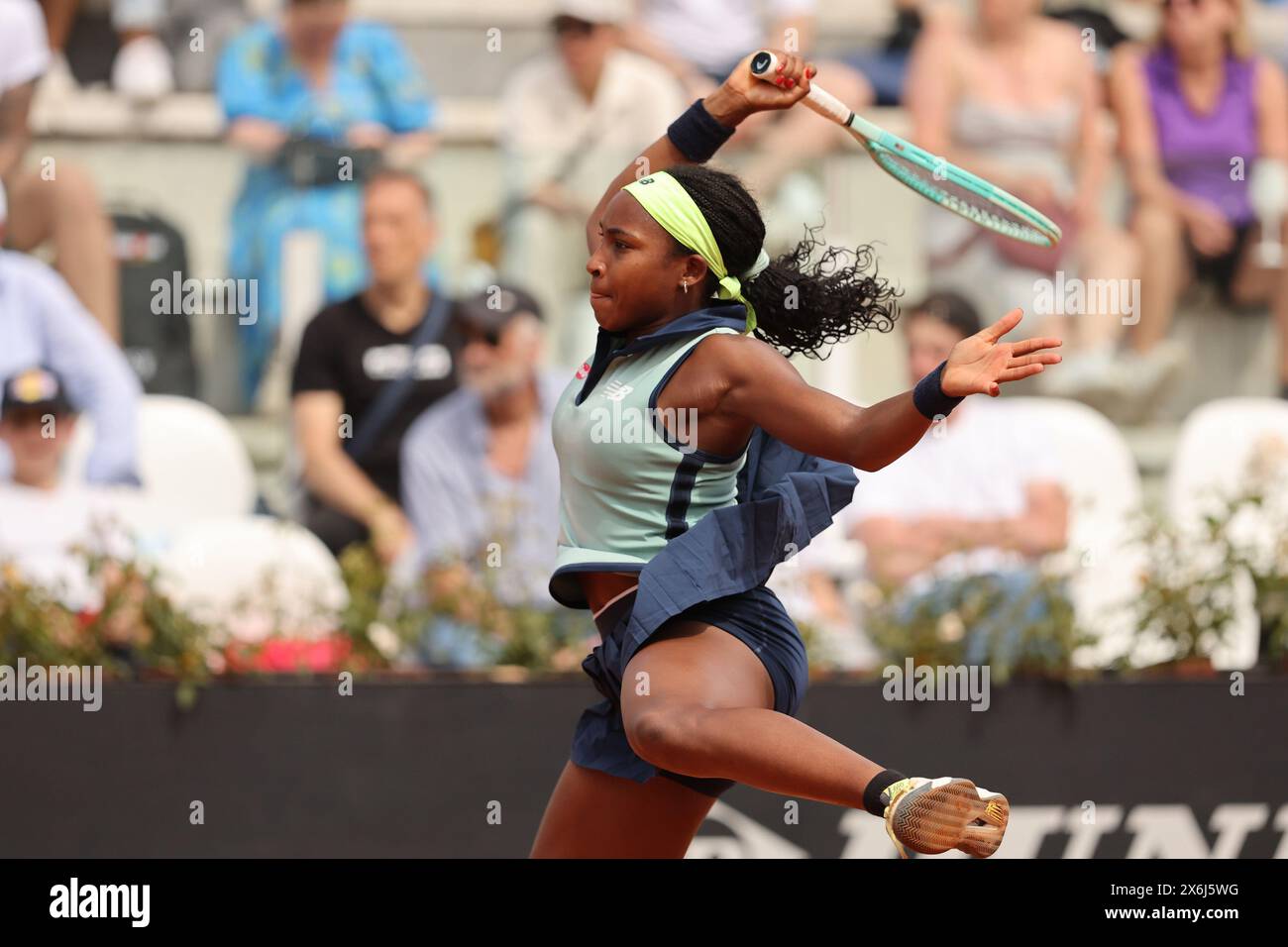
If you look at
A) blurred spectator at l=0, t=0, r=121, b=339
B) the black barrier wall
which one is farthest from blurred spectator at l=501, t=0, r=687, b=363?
the black barrier wall

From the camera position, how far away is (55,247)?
23.9 feet

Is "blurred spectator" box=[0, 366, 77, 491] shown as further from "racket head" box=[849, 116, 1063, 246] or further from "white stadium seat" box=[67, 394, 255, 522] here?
"racket head" box=[849, 116, 1063, 246]

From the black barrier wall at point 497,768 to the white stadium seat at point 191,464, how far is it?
194 cm

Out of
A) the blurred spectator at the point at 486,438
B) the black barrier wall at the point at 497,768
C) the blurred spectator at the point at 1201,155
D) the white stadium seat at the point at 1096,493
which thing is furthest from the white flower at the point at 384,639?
the blurred spectator at the point at 1201,155

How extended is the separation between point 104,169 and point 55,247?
1.63 feet

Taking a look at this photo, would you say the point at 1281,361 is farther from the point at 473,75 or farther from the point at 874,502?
the point at 473,75

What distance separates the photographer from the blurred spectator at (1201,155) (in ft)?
25.9

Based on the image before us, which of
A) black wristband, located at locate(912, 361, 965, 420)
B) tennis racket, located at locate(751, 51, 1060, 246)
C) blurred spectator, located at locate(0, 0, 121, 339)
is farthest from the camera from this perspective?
blurred spectator, located at locate(0, 0, 121, 339)

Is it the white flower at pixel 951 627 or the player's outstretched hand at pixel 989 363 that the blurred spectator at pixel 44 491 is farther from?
the player's outstretched hand at pixel 989 363

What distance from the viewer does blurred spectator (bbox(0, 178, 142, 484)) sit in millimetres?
6836

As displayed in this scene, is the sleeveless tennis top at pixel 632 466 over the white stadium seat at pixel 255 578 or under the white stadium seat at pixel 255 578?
over

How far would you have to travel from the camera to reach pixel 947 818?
9.91 ft

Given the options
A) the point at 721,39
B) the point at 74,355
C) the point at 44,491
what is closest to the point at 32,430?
the point at 44,491

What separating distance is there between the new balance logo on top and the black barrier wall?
1.86m
